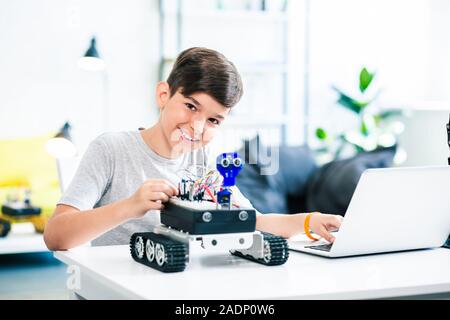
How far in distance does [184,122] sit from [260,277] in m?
0.53

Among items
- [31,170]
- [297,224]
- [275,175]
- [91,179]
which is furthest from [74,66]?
[297,224]

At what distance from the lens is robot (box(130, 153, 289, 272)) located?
1237mm

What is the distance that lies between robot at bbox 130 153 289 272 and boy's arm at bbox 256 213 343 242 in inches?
11.4

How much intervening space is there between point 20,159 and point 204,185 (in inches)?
117

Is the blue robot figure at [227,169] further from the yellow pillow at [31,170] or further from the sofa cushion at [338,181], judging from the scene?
the yellow pillow at [31,170]

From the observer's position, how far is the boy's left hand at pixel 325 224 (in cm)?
160

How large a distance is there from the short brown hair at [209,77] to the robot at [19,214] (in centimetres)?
253

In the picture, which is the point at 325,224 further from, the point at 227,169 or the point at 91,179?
the point at 91,179

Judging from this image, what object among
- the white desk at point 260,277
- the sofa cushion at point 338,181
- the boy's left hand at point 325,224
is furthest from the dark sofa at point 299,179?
the white desk at point 260,277

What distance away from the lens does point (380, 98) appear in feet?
16.7

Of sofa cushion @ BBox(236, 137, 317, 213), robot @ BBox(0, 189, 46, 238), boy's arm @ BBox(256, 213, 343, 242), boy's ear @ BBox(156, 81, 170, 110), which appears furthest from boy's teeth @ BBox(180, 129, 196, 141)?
robot @ BBox(0, 189, 46, 238)

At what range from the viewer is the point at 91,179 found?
5.44 feet

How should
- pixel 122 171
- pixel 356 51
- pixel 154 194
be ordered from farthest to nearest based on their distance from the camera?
pixel 356 51 < pixel 122 171 < pixel 154 194
